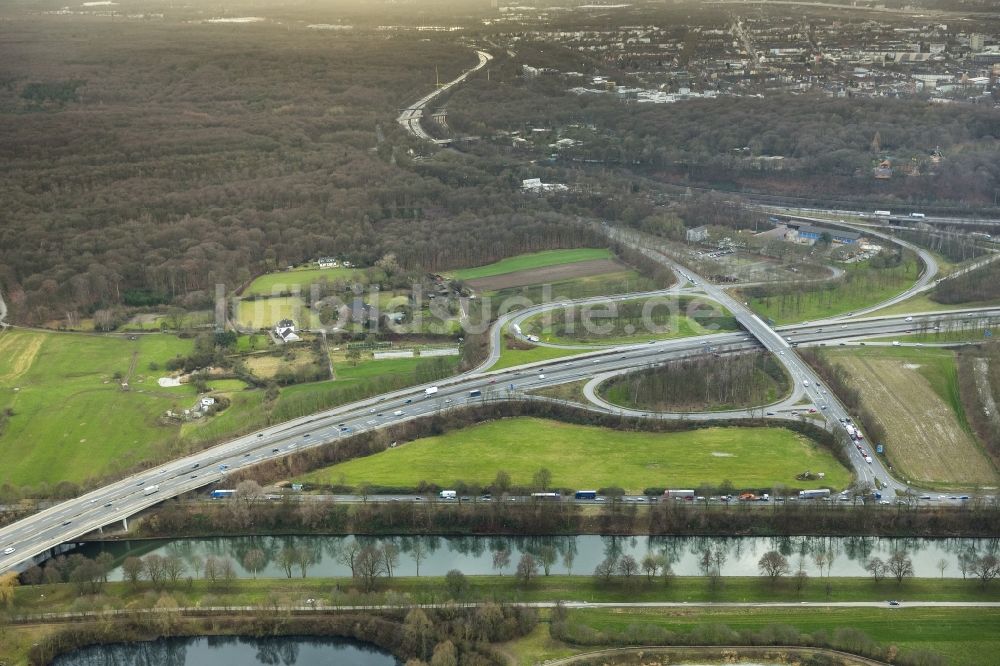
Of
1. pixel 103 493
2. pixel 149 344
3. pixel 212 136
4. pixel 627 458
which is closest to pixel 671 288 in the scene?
pixel 627 458

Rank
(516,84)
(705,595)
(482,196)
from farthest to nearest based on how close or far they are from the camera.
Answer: (516,84) → (482,196) → (705,595)

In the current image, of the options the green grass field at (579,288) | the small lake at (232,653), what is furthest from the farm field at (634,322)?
the small lake at (232,653)

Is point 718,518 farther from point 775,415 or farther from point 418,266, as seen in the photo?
point 418,266

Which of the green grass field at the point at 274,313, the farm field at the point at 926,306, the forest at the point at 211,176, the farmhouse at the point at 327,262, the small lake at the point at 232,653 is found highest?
the forest at the point at 211,176

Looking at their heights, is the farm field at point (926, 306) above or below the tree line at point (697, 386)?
above

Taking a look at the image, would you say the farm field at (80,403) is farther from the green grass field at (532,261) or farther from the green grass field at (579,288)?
the green grass field at (532,261)
